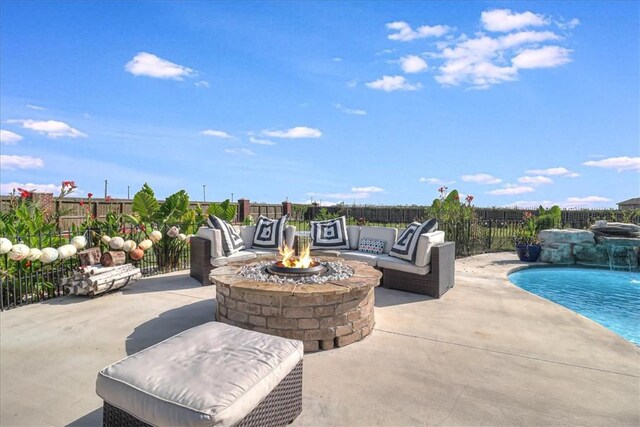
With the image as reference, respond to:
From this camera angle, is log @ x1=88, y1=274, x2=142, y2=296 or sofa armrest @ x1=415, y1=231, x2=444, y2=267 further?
sofa armrest @ x1=415, y1=231, x2=444, y2=267

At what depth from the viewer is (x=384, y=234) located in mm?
6020

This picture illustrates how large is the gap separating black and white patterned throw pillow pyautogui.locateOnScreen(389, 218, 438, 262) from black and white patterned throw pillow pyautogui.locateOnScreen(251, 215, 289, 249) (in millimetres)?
2108

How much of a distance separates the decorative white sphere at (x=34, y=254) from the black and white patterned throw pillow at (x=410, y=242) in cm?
485

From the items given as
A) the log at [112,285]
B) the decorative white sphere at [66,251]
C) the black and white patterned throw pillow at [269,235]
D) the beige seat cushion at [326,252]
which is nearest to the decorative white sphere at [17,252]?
the decorative white sphere at [66,251]

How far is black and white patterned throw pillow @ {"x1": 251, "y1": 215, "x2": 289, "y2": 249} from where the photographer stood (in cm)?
643

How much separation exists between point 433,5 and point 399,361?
5135 millimetres

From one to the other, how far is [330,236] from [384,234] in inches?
40.6

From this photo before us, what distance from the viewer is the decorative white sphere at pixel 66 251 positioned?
4723mm

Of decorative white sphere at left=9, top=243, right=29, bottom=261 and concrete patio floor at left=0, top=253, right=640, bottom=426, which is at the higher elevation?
decorative white sphere at left=9, top=243, right=29, bottom=261

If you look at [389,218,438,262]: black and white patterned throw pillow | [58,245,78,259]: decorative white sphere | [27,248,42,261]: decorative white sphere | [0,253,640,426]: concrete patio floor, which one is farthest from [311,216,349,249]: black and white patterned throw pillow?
[27,248,42,261]: decorative white sphere

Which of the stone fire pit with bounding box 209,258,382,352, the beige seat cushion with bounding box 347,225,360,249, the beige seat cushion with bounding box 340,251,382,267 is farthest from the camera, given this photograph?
the beige seat cushion with bounding box 347,225,360,249

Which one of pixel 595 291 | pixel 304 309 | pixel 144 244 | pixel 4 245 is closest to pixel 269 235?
pixel 144 244

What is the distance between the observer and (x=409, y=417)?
215 cm

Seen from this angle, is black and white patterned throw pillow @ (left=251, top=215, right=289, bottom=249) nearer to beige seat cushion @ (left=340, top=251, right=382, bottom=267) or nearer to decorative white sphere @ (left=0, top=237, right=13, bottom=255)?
beige seat cushion @ (left=340, top=251, right=382, bottom=267)
